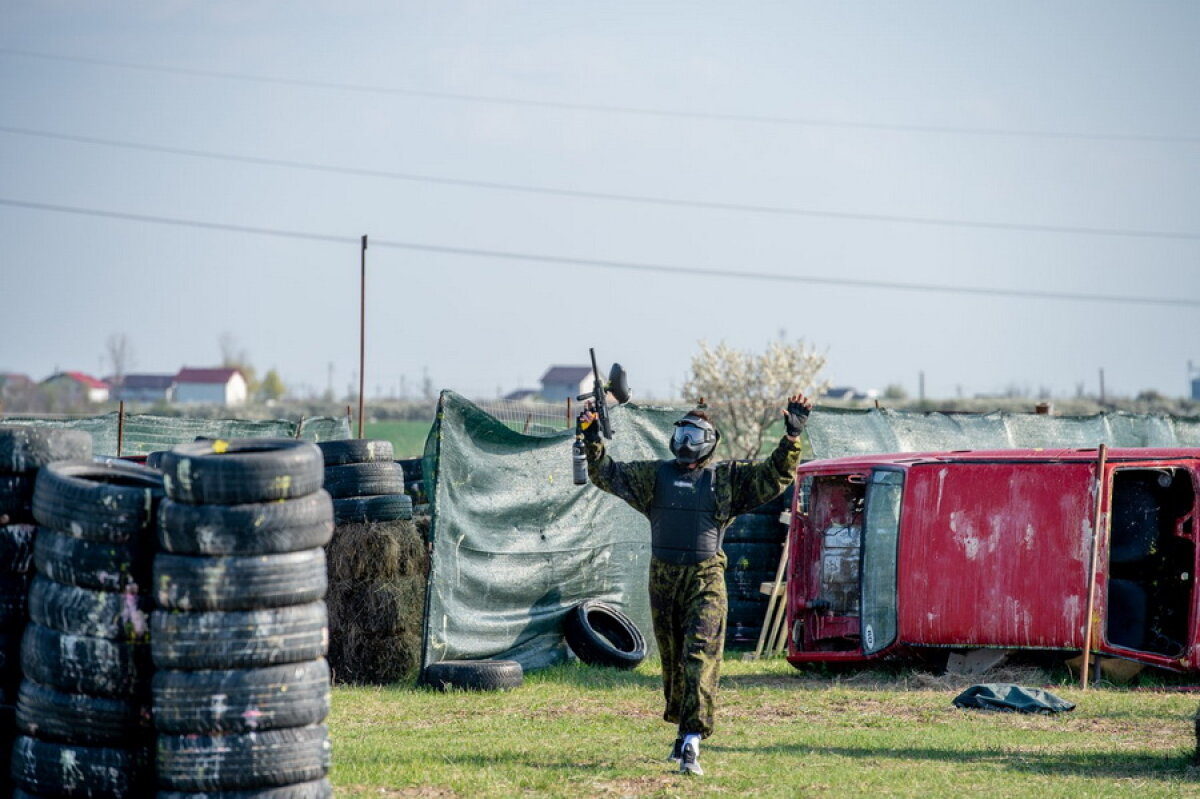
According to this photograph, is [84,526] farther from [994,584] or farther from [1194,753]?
[994,584]

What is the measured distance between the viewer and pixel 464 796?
819 cm

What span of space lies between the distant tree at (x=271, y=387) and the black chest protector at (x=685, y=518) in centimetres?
11818

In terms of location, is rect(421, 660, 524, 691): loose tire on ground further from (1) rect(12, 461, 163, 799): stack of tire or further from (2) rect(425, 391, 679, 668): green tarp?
(1) rect(12, 461, 163, 799): stack of tire

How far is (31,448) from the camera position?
7.36 meters

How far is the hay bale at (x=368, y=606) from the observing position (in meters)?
12.8

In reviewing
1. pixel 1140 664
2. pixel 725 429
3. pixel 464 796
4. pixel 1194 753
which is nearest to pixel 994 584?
pixel 1140 664

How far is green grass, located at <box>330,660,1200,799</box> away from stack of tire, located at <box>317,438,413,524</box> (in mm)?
1556

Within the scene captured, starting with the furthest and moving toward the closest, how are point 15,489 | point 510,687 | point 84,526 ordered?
point 510,687, point 15,489, point 84,526

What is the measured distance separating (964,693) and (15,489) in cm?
772

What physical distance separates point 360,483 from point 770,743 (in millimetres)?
4760

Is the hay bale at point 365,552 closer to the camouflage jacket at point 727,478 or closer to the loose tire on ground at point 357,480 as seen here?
the loose tire on ground at point 357,480

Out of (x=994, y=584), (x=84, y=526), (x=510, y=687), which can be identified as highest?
(x=84, y=526)

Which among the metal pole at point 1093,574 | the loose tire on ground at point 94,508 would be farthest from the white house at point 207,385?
the loose tire on ground at point 94,508

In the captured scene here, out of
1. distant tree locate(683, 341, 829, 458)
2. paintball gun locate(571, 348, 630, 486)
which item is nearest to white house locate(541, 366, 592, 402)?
distant tree locate(683, 341, 829, 458)
